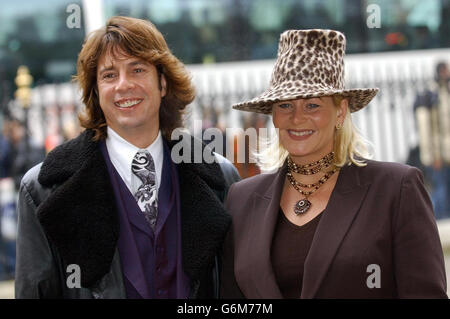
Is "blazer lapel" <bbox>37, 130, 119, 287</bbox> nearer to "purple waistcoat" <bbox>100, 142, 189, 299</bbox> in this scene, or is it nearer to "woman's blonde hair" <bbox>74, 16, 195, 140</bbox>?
"purple waistcoat" <bbox>100, 142, 189, 299</bbox>

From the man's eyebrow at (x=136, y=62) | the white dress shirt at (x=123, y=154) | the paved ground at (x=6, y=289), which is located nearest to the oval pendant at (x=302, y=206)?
the white dress shirt at (x=123, y=154)

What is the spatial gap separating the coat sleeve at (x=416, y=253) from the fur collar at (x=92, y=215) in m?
0.84

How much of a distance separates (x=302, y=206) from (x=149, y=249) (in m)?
0.75

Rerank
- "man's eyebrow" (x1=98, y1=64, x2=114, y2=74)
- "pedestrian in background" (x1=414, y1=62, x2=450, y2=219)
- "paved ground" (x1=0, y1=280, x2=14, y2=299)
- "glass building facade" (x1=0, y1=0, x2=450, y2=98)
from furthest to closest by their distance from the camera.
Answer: "glass building facade" (x1=0, y1=0, x2=450, y2=98) → "pedestrian in background" (x1=414, y1=62, x2=450, y2=219) → "paved ground" (x1=0, y1=280, x2=14, y2=299) → "man's eyebrow" (x1=98, y1=64, x2=114, y2=74)

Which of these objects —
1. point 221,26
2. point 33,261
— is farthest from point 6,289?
point 221,26

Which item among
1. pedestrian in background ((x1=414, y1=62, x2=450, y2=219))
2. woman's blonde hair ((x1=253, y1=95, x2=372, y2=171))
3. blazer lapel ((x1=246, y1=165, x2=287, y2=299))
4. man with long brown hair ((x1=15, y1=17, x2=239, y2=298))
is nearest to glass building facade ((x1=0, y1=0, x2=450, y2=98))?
pedestrian in background ((x1=414, y1=62, x2=450, y2=219))

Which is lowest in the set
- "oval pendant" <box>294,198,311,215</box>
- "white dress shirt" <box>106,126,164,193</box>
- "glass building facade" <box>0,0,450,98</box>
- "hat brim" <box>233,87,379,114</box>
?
"oval pendant" <box>294,198,311,215</box>

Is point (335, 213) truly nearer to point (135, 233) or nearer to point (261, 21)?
point (135, 233)

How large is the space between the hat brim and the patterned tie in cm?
52

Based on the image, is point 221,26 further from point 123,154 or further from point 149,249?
point 149,249

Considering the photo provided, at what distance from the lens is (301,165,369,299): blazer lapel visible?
2699 millimetres

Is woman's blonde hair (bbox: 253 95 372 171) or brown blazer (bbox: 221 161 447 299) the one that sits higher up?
woman's blonde hair (bbox: 253 95 372 171)

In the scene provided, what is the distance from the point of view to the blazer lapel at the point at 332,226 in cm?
270

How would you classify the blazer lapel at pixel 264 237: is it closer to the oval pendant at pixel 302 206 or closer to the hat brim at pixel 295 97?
the oval pendant at pixel 302 206
